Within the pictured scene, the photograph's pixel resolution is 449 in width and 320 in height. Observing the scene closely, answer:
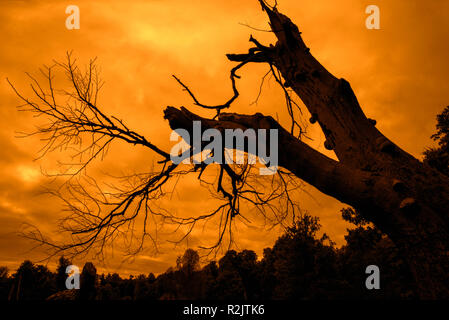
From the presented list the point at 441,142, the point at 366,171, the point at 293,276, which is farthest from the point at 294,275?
the point at 366,171

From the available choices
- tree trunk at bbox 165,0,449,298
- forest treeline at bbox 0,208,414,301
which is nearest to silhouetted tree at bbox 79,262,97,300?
forest treeline at bbox 0,208,414,301

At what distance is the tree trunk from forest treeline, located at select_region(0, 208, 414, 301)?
343 inches

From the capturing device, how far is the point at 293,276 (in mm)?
29328

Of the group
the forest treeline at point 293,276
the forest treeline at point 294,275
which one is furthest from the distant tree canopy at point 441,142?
the forest treeline at point 293,276

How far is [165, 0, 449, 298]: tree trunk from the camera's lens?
248cm

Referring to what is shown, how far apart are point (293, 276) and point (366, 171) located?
2950cm

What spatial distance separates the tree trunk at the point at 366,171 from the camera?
2477 mm

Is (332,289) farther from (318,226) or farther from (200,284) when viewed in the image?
(200,284)

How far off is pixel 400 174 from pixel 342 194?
57cm

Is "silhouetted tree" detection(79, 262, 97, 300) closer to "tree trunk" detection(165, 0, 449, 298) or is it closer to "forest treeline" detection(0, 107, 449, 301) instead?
"forest treeline" detection(0, 107, 449, 301)

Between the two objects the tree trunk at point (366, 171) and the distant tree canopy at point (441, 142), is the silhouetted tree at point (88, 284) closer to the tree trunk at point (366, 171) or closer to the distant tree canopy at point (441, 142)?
the tree trunk at point (366, 171)

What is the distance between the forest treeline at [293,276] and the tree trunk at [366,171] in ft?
28.6
